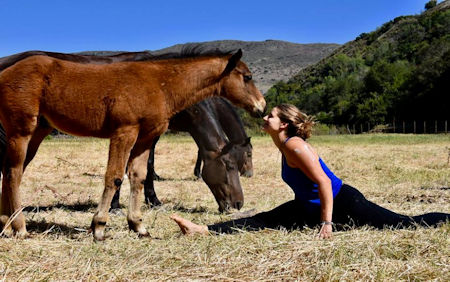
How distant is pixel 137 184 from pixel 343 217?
7.38ft

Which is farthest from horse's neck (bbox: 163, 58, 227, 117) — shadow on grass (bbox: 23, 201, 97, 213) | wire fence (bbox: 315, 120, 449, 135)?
wire fence (bbox: 315, 120, 449, 135)

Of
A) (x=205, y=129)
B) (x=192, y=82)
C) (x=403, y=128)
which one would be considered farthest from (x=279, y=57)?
(x=192, y=82)

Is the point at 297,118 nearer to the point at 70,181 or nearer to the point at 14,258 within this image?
the point at 14,258

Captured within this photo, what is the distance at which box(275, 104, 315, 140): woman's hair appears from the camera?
13.8 ft

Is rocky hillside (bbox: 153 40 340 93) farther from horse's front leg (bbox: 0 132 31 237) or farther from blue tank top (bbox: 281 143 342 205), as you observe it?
horse's front leg (bbox: 0 132 31 237)

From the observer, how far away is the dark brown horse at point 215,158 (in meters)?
6.91

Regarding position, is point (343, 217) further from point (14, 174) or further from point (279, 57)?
point (279, 57)

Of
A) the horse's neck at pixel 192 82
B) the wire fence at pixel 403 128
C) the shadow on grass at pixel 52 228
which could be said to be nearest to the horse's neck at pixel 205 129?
the horse's neck at pixel 192 82

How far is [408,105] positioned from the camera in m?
42.8

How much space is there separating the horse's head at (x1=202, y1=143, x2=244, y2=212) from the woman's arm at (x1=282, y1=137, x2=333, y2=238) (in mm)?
2925

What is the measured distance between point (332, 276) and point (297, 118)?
184cm

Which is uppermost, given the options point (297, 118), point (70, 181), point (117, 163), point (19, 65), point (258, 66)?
point (258, 66)

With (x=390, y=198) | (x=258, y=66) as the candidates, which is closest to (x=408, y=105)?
(x=390, y=198)

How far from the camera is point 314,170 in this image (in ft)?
12.9
